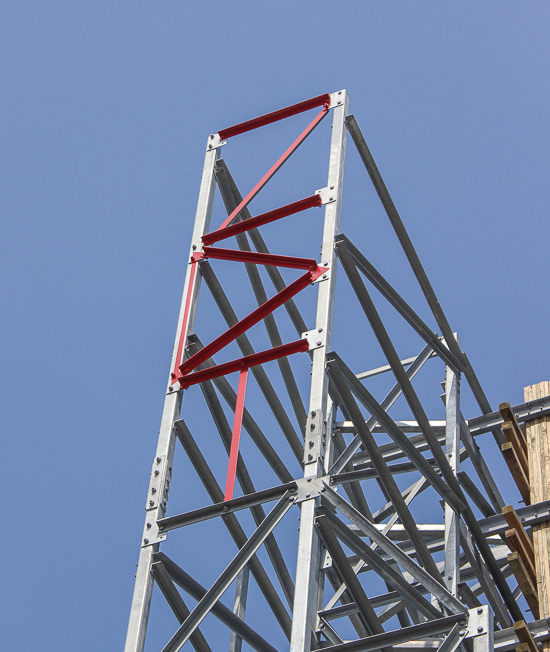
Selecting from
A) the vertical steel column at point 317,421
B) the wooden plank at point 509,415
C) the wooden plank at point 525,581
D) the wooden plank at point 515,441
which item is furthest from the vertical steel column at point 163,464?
the wooden plank at point 515,441

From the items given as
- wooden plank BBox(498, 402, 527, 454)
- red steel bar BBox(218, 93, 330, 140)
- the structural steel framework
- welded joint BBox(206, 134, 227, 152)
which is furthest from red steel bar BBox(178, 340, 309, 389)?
wooden plank BBox(498, 402, 527, 454)

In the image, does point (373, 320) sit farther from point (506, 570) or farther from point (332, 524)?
point (506, 570)

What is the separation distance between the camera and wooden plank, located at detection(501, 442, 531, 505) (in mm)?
18000

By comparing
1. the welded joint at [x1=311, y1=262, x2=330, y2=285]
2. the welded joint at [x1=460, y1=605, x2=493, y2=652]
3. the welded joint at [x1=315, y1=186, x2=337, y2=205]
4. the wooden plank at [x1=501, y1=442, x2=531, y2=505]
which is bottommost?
the welded joint at [x1=460, y1=605, x2=493, y2=652]

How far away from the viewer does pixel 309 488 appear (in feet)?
39.4

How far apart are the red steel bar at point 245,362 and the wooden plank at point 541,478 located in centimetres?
559

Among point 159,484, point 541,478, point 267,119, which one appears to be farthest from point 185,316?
point 541,478

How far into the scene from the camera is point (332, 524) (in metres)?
11.9

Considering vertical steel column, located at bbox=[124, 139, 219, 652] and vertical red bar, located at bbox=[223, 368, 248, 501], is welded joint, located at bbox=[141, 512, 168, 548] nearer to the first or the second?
vertical steel column, located at bbox=[124, 139, 219, 652]

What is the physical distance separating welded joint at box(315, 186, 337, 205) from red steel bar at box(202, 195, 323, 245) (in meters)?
0.05

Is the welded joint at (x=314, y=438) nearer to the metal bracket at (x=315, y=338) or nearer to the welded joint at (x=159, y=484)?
the metal bracket at (x=315, y=338)

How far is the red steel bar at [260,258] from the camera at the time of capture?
48.2 feet

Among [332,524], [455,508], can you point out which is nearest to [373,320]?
[455,508]

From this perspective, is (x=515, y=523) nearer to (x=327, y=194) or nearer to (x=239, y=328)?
(x=239, y=328)
